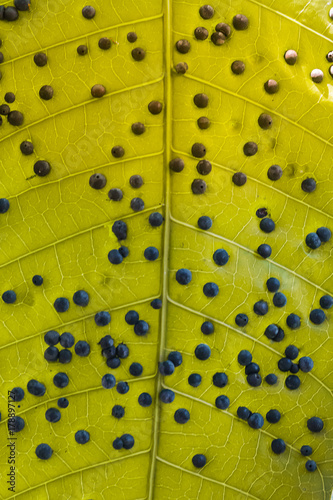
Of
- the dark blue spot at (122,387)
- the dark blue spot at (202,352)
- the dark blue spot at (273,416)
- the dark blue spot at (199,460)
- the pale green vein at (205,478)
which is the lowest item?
the pale green vein at (205,478)

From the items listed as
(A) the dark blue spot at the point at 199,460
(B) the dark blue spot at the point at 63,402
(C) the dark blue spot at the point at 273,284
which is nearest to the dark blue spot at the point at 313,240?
(C) the dark blue spot at the point at 273,284

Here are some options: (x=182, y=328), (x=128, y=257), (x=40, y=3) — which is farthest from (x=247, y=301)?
(x=40, y=3)

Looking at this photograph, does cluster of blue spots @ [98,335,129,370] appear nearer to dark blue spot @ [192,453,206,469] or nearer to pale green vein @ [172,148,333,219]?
dark blue spot @ [192,453,206,469]

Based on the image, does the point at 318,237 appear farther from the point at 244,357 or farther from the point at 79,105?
the point at 79,105

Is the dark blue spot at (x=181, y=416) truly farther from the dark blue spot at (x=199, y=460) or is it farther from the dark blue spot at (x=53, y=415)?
the dark blue spot at (x=53, y=415)

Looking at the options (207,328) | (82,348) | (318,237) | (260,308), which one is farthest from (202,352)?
(318,237)

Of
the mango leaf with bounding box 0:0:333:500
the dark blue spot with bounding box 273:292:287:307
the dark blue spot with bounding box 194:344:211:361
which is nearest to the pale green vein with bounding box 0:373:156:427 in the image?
the mango leaf with bounding box 0:0:333:500

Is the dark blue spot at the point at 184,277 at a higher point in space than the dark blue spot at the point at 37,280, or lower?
higher
